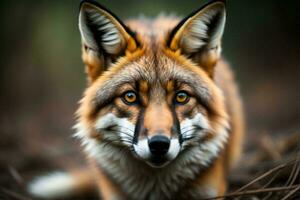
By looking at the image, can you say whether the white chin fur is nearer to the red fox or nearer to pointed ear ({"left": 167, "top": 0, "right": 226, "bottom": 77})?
the red fox

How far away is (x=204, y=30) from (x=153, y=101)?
1081 millimetres

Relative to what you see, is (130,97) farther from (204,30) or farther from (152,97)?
(204,30)

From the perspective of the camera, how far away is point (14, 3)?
11.4 meters

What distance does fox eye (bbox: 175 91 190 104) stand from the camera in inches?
180

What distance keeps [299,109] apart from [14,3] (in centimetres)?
779

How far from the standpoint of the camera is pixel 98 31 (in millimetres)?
4859

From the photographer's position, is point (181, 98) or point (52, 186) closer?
point (181, 98)

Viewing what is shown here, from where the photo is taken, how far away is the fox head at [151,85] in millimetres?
4465

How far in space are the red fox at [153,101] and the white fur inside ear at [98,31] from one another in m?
0.01

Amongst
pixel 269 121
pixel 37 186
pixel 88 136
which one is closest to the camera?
pixel 88 136

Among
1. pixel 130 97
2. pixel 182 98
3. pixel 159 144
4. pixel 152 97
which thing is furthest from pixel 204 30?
pixel 159 144

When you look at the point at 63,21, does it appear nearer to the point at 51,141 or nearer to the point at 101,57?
the point at 51,141

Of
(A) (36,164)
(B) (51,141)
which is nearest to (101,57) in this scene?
(A) (36,164)

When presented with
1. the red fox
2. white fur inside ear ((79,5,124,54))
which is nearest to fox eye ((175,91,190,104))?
the red fox
